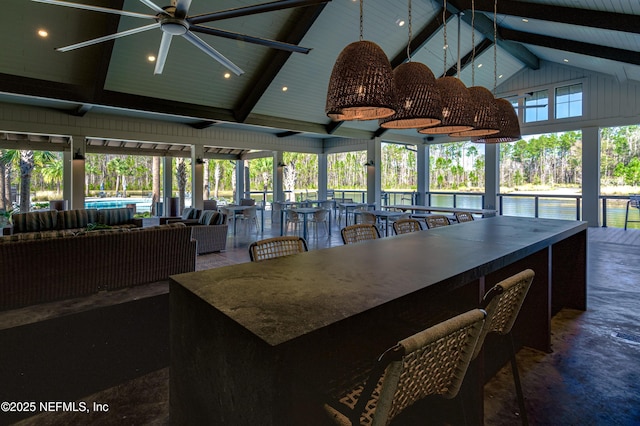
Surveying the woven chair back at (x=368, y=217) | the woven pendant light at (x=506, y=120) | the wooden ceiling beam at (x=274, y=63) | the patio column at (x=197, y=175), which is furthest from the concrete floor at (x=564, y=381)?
the patio column at (x=197, y=175)

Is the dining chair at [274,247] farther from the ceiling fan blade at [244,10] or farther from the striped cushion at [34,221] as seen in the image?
the striped cushion at [34,221]

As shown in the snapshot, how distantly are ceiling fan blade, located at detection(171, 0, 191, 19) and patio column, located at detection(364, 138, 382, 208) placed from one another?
9.08 metres

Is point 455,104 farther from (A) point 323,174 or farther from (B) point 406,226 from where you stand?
(A) point 323,174

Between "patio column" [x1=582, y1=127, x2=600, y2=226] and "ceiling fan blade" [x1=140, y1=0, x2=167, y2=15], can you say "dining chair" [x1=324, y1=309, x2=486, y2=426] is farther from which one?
"patio column" [x1=582, y1=127, x2=600, y2=226]

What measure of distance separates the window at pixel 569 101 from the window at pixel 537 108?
11.5 inches

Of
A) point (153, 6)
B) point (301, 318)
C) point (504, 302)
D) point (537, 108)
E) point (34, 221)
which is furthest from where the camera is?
point (537, 108)

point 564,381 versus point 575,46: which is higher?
point 575,46

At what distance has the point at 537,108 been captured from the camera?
10.5 meters


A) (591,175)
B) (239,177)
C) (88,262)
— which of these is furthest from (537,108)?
(88,262)

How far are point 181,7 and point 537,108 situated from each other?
10957mm

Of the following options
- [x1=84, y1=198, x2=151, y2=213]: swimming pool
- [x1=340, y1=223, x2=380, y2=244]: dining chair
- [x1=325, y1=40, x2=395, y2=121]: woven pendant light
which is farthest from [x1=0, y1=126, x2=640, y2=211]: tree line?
[x1=325, y1=40, x2=395, y2=121]: woven pendant light

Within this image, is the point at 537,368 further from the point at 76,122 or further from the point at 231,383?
the point at 76,122

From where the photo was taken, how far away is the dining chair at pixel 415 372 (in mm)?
827

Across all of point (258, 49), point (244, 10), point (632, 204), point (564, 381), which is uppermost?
point (258, 49)
